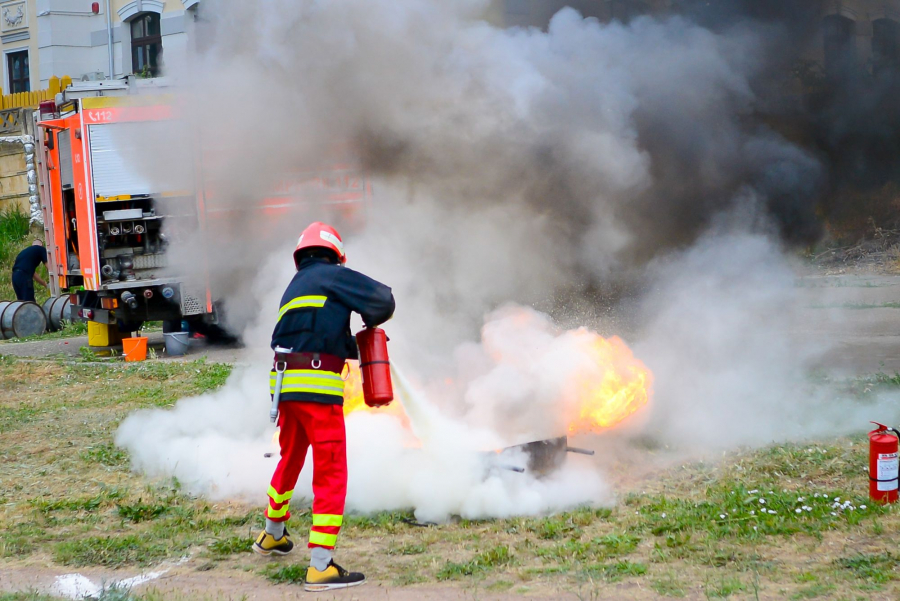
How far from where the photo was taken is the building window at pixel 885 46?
6800 millimetres

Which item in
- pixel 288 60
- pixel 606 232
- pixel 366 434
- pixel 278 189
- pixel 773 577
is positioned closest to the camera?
pixel 773 577

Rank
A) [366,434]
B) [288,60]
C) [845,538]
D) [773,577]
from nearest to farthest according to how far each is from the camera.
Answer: [773,577] → [845,538] → [366,434] → [288,60]

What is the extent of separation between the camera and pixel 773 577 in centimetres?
402

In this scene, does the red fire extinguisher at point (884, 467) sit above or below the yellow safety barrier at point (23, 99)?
below

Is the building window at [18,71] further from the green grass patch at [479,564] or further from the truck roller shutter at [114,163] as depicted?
the green grass patch at [479,564]

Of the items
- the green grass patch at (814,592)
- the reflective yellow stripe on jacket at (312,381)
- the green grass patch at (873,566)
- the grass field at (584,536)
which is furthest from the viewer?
the reflective yellow stripe on jacket at (312,381)

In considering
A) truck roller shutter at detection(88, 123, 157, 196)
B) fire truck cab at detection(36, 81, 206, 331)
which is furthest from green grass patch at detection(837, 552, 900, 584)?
truck roller shutter at detection(88, 123, 157, 196)

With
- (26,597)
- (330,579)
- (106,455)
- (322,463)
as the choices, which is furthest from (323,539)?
(106,455)

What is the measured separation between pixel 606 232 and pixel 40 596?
5.40 metres

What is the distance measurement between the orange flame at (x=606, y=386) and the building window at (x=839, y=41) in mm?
2723

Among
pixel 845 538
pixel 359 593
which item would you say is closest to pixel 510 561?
pixel 359 593

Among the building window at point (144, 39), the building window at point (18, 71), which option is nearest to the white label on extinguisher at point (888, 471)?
the building window at point (144, 39)

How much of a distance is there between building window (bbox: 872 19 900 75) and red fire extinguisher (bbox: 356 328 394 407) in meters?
4.54

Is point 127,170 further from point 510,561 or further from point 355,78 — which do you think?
point 510,561
